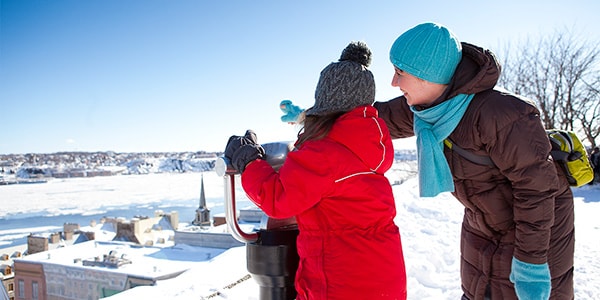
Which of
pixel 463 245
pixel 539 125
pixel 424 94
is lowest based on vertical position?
pixel 463 245

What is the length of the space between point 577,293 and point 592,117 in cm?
1270

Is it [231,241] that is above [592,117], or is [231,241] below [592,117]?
below

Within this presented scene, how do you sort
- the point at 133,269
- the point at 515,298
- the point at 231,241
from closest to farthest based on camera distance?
the point at 515,298, the point at 133,269, the point at 231,241

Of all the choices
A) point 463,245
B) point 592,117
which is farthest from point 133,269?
point 463,245

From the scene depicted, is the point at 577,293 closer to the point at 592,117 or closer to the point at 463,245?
the point at 463,245

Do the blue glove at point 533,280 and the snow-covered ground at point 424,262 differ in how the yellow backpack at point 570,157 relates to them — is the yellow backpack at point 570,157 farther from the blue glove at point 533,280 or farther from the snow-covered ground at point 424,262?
the snow-covered ground at point 424,262

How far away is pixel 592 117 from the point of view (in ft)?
41.7

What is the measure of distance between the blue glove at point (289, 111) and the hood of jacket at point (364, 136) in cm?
Result: 33

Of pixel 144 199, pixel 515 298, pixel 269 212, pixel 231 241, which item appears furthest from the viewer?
pixel 144 199

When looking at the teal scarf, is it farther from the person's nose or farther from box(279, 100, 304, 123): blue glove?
box(279, 100, 304, 123): blue glove

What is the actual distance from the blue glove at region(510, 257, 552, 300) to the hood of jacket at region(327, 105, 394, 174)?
0.53m

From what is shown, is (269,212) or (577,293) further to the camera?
(577,293)

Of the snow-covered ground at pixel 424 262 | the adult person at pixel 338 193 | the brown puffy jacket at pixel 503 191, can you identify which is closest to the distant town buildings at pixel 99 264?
the snow-covered ground at pixel 424 262

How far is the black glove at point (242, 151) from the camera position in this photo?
3.79 ft
